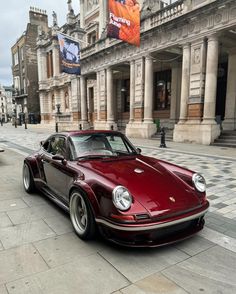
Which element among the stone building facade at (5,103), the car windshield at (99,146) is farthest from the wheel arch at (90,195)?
the stone building facade at (5,103)

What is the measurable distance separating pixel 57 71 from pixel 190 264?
35.8 m

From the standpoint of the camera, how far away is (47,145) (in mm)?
4762

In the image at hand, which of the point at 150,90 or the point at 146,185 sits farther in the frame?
the point at 150,90

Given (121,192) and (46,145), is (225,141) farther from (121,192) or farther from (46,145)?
(121,192)

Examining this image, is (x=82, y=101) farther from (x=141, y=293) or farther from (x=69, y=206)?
(x=141, y=293)

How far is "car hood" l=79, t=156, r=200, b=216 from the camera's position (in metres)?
2.71

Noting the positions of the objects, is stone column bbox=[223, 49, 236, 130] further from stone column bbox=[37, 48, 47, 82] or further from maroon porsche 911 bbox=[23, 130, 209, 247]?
stone column bbox=[37, 48, 47, 82]

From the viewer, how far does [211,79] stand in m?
12.5

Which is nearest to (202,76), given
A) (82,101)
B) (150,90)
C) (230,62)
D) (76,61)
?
(230,62)

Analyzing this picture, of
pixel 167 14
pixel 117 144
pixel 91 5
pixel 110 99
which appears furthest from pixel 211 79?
pixel 91 5

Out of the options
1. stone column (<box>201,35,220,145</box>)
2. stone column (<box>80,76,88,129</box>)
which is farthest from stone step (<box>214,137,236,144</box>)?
stone column (<box>80,76,88,129</box>)

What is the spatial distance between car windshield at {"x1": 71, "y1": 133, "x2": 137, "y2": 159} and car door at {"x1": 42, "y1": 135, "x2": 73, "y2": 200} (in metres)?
0.20

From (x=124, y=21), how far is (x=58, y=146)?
1095cm

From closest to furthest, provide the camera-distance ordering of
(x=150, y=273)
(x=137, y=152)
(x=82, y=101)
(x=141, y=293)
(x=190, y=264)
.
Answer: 1. (x=141, y=293)
2. (x=150, y=273)
3. (x=190, y=264)
4. (x=137, y=152)
5. (x=82, y=101)
